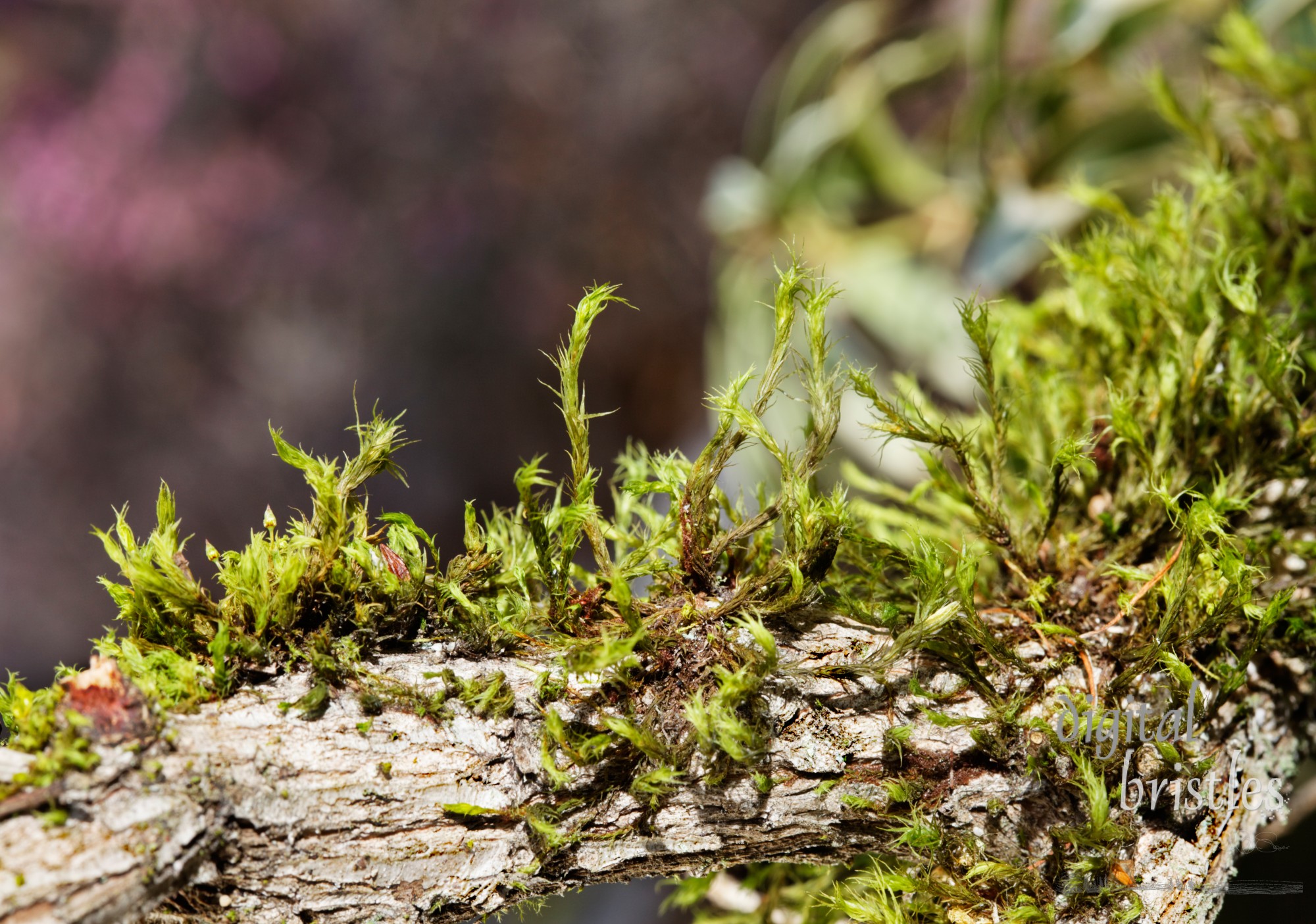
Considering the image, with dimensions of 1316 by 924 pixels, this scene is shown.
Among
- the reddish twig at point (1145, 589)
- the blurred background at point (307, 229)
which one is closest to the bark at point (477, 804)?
the reddish twig at point (1145, 589)

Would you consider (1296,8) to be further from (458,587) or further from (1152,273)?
(458,587)

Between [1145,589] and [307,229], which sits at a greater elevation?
[307,229]

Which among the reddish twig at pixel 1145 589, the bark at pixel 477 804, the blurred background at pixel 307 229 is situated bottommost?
the bark at pixel 477 804

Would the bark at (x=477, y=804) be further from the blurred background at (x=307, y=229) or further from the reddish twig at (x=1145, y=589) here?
the blurred background at (x=307, y=229)

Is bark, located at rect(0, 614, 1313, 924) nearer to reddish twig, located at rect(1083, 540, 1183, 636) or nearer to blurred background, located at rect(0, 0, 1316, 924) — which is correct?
reddish twig, located at rect(1083, 540, 1183, 636)

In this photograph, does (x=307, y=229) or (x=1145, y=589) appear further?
(x=307, y=229)

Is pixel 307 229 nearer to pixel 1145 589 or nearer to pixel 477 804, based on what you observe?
pixel 477 804

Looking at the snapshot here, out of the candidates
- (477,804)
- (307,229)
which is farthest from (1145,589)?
(307,229)

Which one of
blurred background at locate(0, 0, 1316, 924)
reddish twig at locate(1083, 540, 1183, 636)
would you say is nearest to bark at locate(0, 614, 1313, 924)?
reddish twig at locate(1083, 540, 1183, 636)
